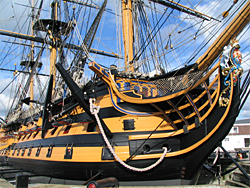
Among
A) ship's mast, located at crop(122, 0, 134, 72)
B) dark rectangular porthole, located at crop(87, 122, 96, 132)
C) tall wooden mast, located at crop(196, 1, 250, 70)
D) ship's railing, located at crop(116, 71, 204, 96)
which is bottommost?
dark rectangular porthole, located at crop(87, 122, 96, 132)

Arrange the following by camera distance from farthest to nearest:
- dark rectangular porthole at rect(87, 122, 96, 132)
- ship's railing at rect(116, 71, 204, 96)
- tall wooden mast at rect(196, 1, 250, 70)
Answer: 1. dark rectangular porthole at rect(87, 122, 96, 132)
2. ship's railing at rect(116, 71, 204, 96)
3. tall wooden mast at rect(196, 1, 250, 70)

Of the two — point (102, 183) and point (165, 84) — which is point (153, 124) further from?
point (102, 183)

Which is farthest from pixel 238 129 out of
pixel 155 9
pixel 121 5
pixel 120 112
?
pixel 120 112

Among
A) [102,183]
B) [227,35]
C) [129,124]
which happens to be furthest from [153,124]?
[227,35]

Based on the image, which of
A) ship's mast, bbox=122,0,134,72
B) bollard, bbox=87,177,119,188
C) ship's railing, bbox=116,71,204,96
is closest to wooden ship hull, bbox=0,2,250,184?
ship's railing, bbox=116,71,204,96

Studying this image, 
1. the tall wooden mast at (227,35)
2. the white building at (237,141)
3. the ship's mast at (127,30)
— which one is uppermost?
the ship's mast at (127,30)

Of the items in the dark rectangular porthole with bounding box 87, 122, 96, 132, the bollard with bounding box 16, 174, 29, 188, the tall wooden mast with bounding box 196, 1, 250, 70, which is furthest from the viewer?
the dark rectangular porthole with bounding box 87, 122, 96, 132

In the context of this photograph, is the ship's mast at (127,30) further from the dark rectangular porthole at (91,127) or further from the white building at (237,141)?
the white building at (237,141)

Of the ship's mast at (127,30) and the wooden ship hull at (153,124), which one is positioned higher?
the ship's mast at (127,30)

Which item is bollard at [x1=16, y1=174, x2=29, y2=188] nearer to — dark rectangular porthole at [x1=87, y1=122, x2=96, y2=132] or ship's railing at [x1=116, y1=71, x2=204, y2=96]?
dark rectangular porthole at [x1=87, y1=122, x2=96, y2=132]

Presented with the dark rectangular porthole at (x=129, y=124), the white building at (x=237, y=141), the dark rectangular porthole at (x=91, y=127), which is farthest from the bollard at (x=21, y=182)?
the white building at (x=237, y=141)

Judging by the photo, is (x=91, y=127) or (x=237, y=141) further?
(x=237, y=141)

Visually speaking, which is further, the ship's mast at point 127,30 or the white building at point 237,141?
the white building at point 237,141

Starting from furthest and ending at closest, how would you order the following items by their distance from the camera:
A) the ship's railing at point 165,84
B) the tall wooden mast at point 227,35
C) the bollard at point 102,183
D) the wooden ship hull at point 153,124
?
the ship's railing at point 165,84 → the wooden ship hull at point 153,124 → the tall wooden mast at point 227,35 → the bollard at point 102,183
